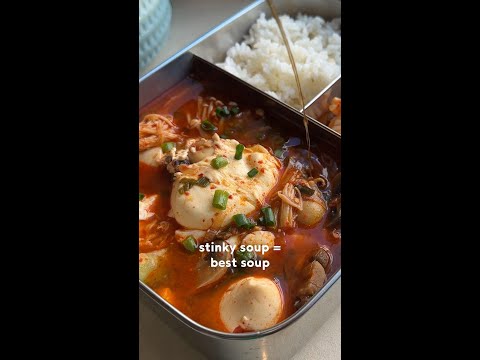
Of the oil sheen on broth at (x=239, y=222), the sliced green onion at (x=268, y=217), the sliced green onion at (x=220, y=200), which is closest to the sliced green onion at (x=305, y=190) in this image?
the oil sheen on broth at (x=239, y=222)

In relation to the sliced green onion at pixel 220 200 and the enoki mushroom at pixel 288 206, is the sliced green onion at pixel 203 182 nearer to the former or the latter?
the sliced green onion at pixel 220 200

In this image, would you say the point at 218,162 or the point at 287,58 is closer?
the point at 218,162

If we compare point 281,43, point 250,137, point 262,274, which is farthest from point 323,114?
point 262,274

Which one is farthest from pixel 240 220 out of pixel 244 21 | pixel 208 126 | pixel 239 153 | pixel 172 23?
pixel 172 23

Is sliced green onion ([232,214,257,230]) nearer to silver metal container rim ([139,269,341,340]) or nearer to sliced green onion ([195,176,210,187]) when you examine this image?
sliced green onion ([195,176,210,187])

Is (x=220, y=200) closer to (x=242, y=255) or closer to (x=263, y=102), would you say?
(x=242, y=255)

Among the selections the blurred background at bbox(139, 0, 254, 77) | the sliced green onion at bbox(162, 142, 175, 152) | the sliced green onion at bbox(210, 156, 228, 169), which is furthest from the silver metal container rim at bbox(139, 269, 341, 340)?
the blurred background at bbox(139, 0, 254, 77)

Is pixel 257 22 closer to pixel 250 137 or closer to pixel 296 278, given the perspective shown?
pixel 250 137
